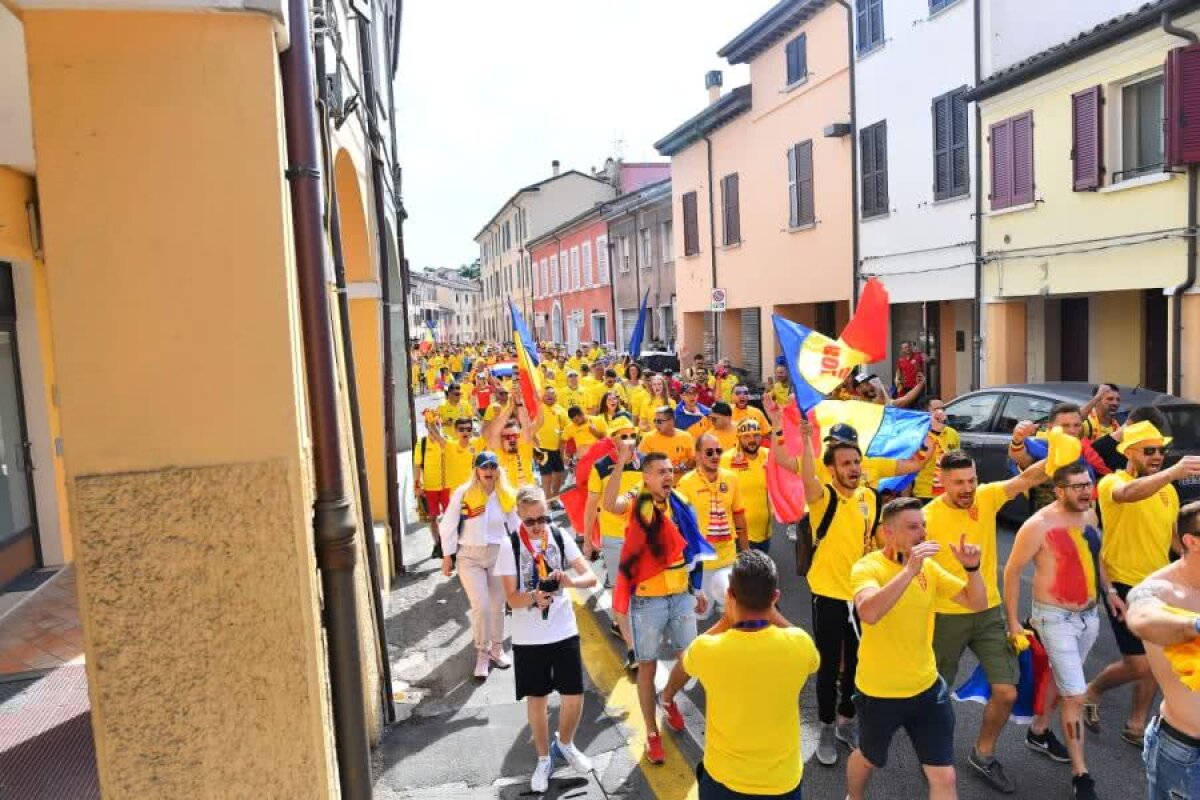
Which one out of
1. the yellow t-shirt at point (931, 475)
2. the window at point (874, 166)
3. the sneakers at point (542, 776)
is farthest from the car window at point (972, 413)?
the window at point (874, 166)

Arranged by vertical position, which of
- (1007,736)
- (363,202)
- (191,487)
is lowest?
(1007,736)

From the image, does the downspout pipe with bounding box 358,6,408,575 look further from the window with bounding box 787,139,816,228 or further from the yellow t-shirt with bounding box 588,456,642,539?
the window with bounding box 787,139,816,228

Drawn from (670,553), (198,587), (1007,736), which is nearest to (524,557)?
(670,553)

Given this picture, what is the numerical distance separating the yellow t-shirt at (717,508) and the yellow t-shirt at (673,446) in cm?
201

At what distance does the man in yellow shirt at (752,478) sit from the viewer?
734 centimetres

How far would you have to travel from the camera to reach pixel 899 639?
433cm

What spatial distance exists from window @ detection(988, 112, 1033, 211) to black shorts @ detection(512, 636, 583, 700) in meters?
11.8

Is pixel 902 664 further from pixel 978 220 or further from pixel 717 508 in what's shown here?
pixel 978 220

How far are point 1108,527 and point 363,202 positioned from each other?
6.88 meters

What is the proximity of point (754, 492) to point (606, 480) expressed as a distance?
1218mm

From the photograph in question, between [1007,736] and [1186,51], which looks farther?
[1186,51]

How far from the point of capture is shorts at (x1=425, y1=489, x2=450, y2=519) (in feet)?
31.5

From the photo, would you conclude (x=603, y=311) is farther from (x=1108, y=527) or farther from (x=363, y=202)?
(x=1108, y=527)

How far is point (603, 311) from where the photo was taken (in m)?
39.7
